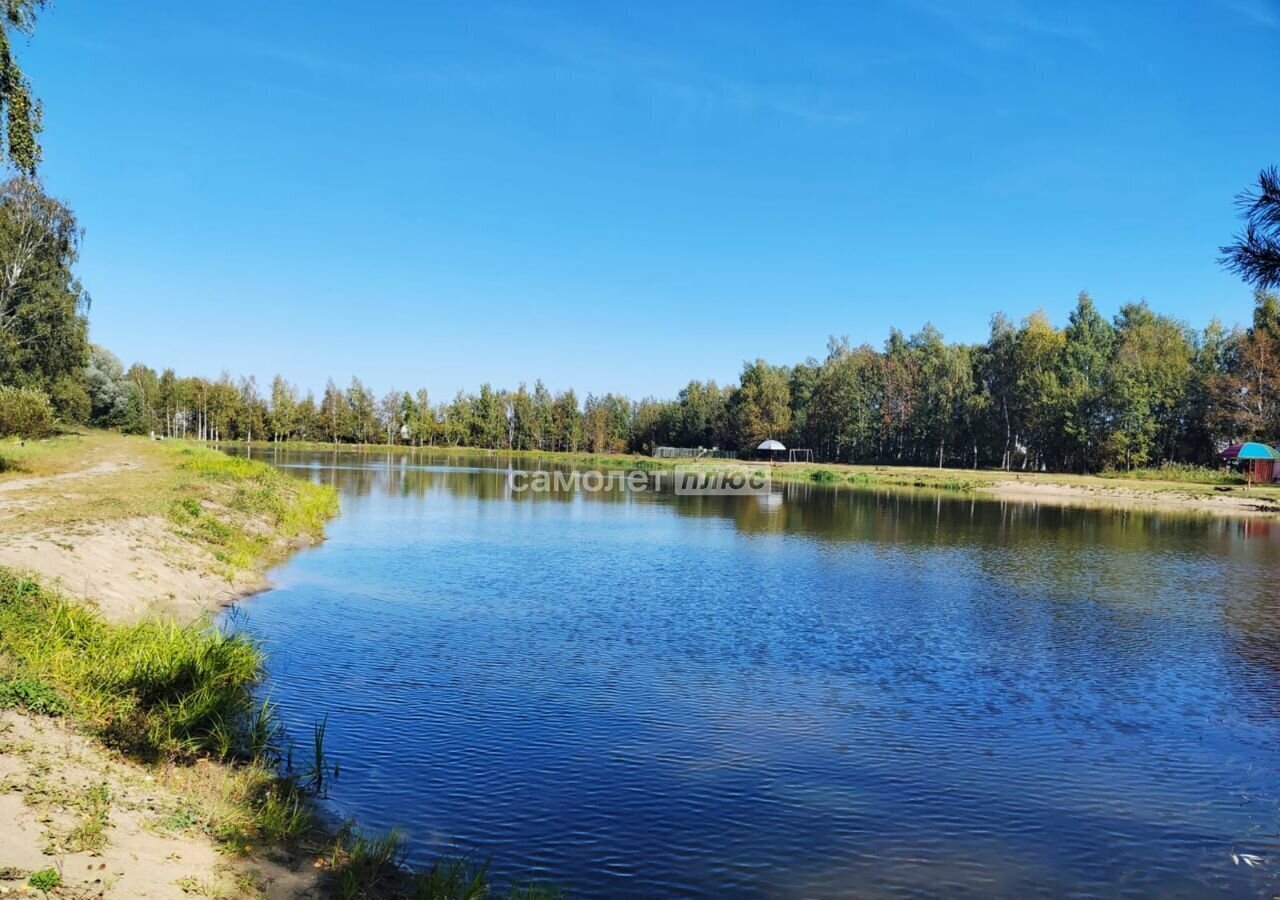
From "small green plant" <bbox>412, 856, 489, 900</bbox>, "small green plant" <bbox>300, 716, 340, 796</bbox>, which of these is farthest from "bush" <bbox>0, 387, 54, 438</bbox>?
"small green plant" <bbox>412, 856, 489, 900</bbox>

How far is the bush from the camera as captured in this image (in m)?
31.3

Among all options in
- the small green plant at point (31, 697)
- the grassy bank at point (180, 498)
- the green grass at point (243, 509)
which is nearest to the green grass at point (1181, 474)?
the green grass at point (243, 509)

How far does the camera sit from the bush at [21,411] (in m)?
31.3

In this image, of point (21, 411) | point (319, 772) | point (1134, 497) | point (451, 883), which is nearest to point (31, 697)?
point (319, 772)

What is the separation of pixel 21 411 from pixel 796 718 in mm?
32871

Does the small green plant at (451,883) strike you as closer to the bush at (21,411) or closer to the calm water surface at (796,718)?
the calm water surface at (796,718)

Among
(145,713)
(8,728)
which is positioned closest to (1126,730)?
(145,713)

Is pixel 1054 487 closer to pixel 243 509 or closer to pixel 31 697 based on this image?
pixel 243 509

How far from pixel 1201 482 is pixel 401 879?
72.3 metres

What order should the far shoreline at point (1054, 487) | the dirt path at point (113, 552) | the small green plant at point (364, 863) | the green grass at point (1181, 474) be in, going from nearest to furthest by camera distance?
the small green plant at point (364, 863) < the dirt path at point (113, 552) < the far shoreline at point (1054, 487) < the green grass at point (1181, 474)

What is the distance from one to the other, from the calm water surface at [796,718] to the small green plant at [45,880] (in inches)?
120

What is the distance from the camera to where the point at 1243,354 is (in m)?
70.5

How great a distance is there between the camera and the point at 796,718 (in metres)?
11.3

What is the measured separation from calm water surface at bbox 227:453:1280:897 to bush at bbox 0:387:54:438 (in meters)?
15.8
